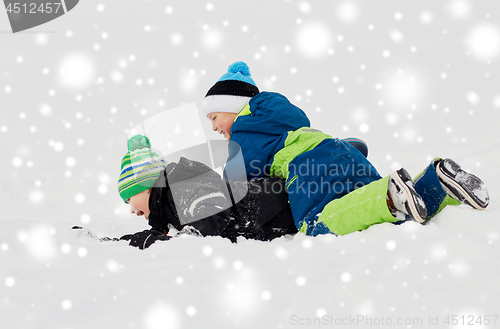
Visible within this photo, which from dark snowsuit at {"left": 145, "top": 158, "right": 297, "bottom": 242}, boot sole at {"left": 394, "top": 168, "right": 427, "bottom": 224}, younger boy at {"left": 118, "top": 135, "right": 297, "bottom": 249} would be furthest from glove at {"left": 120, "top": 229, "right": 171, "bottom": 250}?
boot sole at {"left": 394, "top": 168, "right": 427, "bottom": 224}

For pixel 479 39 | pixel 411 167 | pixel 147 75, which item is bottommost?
pixel 411 167

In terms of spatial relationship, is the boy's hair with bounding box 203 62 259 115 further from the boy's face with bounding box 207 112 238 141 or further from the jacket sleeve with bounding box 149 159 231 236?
the jacket sleeve with bounding box 149 159 231 236

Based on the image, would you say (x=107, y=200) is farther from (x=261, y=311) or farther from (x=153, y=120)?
(x=261, y=311)

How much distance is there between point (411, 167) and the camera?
313 centimetres

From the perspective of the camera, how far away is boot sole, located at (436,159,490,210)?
1.45m

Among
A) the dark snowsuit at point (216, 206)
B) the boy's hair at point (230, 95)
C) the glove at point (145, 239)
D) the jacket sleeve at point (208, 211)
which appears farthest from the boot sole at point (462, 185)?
the boy's hair at point (230, 95)

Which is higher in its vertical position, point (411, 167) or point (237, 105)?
point (237, 105)

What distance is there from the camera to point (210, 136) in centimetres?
266

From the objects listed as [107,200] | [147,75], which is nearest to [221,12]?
[147,75]

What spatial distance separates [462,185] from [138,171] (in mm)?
1474

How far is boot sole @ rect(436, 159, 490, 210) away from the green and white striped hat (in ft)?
4.31

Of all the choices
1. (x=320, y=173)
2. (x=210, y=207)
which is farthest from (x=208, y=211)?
(x=320, y=173)

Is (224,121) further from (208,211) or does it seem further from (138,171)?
(208,211)

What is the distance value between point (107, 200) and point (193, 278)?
90.6 inches
